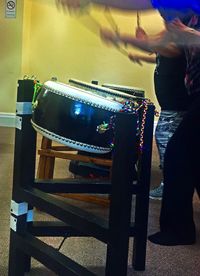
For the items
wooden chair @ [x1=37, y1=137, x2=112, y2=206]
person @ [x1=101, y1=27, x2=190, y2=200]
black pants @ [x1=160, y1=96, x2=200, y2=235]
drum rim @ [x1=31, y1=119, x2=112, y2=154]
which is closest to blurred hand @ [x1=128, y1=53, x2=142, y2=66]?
person @ [x1=101, y1=27, x2=190, y2=200]

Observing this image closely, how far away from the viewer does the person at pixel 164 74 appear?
53cm

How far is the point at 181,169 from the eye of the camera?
129cm

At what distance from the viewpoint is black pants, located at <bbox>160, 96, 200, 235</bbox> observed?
1.27 meters

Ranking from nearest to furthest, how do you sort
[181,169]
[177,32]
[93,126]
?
[177,32] < [93,126] < [181,169]

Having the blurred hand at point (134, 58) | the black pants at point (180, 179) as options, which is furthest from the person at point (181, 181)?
the blurred hand at point (134, 58)

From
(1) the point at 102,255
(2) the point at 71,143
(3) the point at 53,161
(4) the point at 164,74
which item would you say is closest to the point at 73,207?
(2) the point at 71,143

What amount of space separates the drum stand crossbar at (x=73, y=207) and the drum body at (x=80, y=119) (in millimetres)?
100

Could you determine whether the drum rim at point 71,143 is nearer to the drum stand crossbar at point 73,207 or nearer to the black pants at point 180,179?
the drum stand crossbar at point 73,207

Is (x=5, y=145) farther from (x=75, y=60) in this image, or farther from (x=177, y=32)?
(x=177, y=32)

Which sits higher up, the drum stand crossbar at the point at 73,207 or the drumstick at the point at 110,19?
the drumstick at the point at 110,19

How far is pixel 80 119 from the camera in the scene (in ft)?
2.95

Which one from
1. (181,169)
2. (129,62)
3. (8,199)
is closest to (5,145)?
(8,199)

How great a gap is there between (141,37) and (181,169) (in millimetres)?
829

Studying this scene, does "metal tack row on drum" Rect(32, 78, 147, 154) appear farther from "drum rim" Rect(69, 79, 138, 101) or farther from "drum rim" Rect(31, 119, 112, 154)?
"drum rim" Rect(69, 79, 138, 101)
